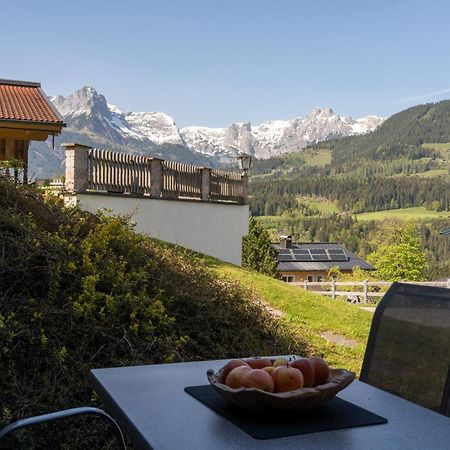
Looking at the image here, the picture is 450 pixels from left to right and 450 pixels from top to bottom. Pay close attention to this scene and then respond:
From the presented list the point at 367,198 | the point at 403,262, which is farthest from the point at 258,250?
the point at 367,198

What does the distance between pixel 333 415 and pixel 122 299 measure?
3367 mm

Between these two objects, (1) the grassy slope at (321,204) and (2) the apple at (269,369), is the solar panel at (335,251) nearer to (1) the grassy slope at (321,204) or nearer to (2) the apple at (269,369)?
(1) the grassy slope at (321,204)

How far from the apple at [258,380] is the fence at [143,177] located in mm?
10120

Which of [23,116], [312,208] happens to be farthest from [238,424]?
[312,208]

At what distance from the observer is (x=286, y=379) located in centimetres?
188

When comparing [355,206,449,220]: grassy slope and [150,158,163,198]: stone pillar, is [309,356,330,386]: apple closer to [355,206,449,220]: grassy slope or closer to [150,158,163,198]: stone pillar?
[150,158,163,198]: stone pillar

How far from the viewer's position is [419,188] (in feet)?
480

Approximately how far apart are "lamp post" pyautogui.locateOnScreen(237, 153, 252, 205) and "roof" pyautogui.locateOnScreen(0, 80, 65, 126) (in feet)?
20.2

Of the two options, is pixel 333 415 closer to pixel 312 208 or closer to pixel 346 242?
pixel 346 242

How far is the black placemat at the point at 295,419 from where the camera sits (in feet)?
5.80

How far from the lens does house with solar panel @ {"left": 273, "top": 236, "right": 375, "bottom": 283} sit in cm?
7212

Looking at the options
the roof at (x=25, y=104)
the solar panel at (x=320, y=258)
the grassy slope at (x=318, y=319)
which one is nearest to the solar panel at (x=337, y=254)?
the solar panel at (x=320, y=258)

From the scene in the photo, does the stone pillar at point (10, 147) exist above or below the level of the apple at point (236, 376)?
Answer: above

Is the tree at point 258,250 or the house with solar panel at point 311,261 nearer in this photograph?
the tree at point 258,250
